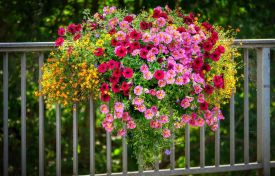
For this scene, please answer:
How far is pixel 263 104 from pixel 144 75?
134 centimetres

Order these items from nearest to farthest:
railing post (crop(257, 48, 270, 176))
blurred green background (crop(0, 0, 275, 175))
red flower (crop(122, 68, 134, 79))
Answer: red flower (crop(122, 68, 134, 79)), railing post (crop(257, 48, 270, 176)), blurred green background (crop(0, 0, 275, 175))

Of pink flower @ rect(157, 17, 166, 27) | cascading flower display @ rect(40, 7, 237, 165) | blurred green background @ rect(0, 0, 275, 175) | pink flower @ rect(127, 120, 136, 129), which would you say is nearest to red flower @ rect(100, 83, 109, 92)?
cascading flower display @ rect(40, 7, 237, 165)

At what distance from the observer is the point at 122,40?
3199mm

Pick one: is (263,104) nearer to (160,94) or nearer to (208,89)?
(208,89)

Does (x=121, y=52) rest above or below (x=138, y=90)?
above

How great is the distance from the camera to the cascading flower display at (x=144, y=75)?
3156 mm

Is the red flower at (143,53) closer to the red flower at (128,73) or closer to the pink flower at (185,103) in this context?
the red flower at (128,73)

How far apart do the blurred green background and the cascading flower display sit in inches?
81.6

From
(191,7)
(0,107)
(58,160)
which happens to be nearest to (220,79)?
(58,160)

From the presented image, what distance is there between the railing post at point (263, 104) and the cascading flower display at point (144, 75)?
746 millimetres

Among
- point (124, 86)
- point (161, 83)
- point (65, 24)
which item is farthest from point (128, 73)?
point (65, 24)

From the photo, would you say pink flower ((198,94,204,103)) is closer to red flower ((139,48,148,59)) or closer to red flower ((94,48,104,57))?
red flower ((139,48,148,59))

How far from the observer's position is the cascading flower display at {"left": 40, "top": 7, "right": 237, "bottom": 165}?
316 cm

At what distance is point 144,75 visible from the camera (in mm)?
3113
